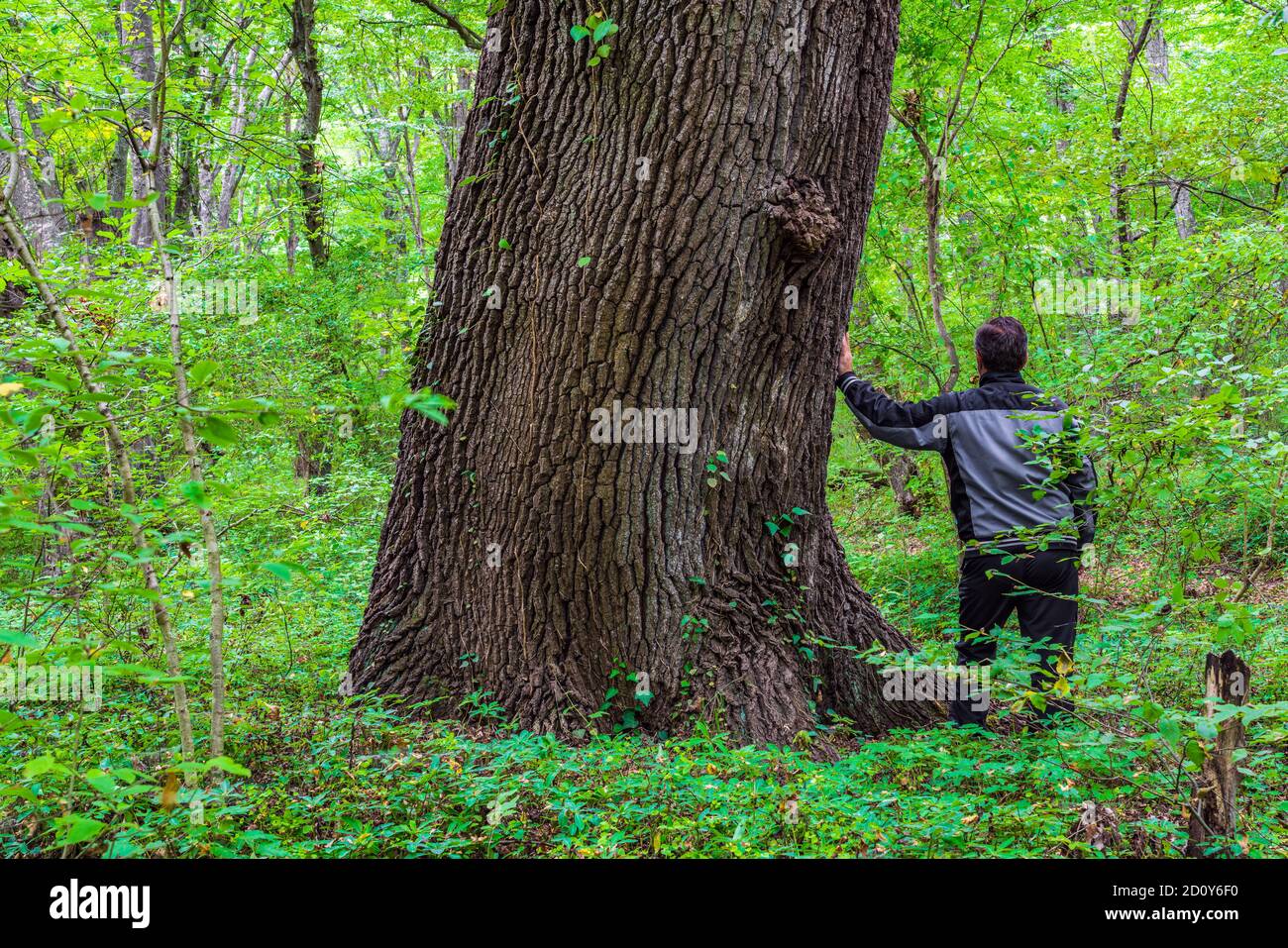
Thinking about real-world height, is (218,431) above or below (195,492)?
above

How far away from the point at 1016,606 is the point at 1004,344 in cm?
132

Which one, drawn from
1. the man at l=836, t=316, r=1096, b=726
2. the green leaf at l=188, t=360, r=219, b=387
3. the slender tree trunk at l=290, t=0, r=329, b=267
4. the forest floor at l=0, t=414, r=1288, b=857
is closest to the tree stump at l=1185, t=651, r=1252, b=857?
the forest floor at l=0, t=414, r=1288, b=857

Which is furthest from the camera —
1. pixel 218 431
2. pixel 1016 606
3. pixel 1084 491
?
pixel 1016 606

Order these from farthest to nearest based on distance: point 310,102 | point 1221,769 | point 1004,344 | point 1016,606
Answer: point 310,102 → point 1004,344 → point 1016,606 → point 1221,769

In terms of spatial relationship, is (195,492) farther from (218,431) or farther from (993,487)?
(993,487)

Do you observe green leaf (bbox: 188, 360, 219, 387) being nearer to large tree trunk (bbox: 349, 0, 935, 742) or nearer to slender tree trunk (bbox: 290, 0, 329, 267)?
large tree trunk (bbox: 349, 0, 935, 742)

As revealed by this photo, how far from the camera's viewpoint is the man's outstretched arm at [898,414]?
430cm

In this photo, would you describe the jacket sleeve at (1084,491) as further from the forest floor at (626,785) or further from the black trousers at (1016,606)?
the forest floor at (626,785)

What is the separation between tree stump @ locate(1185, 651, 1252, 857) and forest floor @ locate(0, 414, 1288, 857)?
8 cm

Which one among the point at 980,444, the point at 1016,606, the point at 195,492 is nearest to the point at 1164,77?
the point at 980,444

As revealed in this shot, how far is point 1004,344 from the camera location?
4.35 metres

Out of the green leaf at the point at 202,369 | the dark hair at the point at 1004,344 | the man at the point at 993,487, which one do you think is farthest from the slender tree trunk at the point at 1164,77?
the green leaf at the point at 202,369

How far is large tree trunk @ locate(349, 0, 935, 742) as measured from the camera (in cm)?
360
